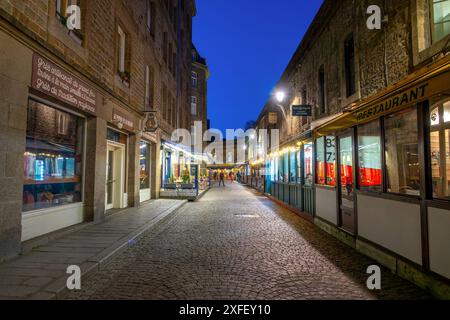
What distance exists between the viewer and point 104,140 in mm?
8961

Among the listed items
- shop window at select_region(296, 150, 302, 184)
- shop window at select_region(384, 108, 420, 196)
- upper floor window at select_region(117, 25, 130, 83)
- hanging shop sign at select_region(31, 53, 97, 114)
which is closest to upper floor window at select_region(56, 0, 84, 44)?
hanging shop sign at select_region(31, 53, 97, 114)

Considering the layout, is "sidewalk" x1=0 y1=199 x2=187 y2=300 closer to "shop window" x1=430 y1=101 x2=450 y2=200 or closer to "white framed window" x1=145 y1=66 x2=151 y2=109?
"shop window" x1=430 y1=101 x2=450 y2=200

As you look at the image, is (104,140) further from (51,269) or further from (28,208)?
(51,269)

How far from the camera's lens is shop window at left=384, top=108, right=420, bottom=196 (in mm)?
4723

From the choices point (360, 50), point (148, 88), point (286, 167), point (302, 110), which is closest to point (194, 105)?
point (148, 88)

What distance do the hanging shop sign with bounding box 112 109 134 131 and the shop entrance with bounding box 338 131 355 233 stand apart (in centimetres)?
699

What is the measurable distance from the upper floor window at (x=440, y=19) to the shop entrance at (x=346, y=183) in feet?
9.09

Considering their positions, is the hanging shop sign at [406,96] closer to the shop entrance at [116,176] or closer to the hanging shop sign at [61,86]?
the hanging shop sign at [61,86]

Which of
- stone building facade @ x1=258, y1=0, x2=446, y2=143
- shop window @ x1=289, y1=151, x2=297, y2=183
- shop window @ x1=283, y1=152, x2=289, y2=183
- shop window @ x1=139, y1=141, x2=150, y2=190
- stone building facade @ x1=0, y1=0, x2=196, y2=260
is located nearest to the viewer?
stone building facade @ x1=0, y1=0, x2=196, y2=260

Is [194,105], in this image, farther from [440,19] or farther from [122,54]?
[440,19]

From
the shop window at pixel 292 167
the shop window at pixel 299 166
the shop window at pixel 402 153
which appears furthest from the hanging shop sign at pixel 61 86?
the shop window at pixel 292 167

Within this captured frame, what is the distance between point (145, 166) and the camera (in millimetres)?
14867

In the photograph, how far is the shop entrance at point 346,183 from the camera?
23.2 feet
